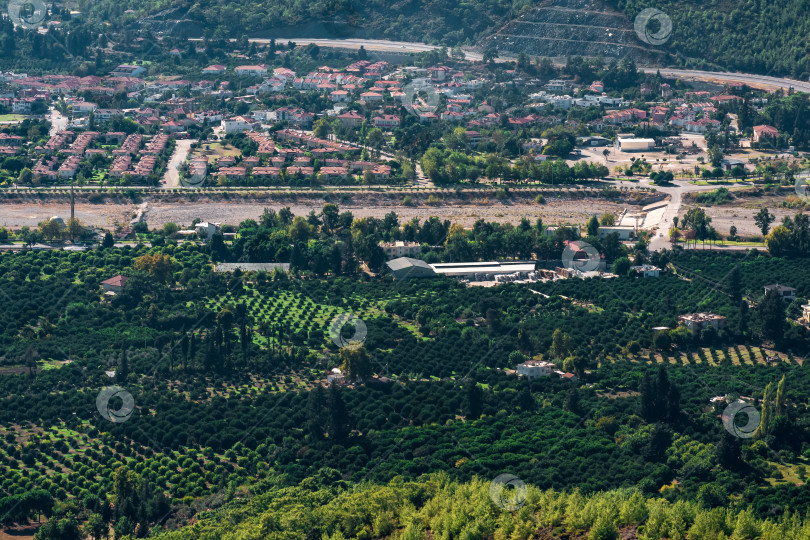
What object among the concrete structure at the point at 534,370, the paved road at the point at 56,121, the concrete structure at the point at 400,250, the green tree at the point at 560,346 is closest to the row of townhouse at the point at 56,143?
the paved road at the point at 56,121

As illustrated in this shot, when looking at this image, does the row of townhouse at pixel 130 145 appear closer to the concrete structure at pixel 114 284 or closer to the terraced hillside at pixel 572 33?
the concrete structure at pixel 114 284

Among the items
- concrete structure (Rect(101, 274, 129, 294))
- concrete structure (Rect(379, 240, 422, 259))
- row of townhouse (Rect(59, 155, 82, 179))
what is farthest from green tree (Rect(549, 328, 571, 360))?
row of townhouse (Rect(59, 155, 82, 179))

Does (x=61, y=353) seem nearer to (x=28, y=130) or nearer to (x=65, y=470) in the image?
(x=65, y=470)

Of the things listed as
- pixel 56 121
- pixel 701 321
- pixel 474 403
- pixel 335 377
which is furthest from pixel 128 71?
pixel 474 403

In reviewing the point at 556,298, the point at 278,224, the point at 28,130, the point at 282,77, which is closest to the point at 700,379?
the point at 556,298

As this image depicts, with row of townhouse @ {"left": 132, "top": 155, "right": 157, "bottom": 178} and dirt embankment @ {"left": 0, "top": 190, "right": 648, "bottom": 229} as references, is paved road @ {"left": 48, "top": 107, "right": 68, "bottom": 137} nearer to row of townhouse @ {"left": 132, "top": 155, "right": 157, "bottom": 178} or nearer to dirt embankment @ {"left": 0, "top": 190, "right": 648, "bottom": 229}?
row of townhouse @ {"left": 132, "top": 155, "right": 157, "bottom": 178}

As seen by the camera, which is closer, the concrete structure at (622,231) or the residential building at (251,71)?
the concrete structure at (622,231)

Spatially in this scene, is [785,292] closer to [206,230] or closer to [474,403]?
[474,403]
